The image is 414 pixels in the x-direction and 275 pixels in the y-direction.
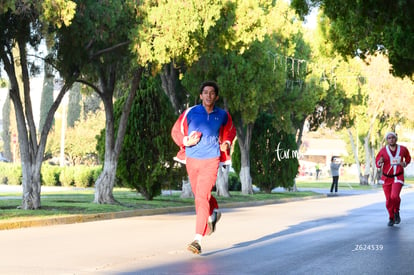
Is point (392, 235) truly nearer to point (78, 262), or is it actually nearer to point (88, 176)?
point (78, 262)

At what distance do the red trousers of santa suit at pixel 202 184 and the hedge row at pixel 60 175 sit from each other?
1314 inches

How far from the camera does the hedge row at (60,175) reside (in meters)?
46.5

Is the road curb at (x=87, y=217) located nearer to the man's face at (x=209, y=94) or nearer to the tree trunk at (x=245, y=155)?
the man's face at (x=209, y=94)

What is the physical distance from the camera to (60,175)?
48250mm

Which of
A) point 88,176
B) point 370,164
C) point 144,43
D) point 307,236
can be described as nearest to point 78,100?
point 370,164

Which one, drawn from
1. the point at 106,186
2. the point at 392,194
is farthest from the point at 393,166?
the point at 106,186

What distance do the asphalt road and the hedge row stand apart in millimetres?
26997

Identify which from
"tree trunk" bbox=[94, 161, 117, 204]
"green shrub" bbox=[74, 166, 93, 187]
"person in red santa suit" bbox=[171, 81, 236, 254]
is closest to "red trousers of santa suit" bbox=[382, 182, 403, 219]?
"person in red santa suit" bbox=[171, 81, 236, 254]

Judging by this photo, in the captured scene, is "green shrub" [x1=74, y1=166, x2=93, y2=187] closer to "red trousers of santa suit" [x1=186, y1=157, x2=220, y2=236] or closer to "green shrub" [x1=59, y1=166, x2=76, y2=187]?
"green shrub" [x1=59, y1=166, x2=76, y2=187]

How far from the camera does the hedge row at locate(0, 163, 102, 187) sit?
46.5m

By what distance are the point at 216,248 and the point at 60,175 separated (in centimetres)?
3607

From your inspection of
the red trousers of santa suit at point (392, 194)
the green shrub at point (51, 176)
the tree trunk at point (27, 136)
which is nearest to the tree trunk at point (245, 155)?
the green shrub at point (51, 176)

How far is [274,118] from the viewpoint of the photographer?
132ft

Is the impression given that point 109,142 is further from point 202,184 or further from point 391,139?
point 202,184
